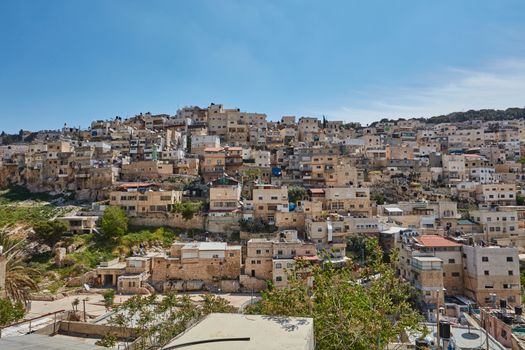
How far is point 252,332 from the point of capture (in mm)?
8484

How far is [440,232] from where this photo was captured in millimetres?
37406

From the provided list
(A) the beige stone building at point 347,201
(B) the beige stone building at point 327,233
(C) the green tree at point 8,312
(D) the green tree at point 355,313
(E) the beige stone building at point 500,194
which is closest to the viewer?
(D) the green tree at point 355,313

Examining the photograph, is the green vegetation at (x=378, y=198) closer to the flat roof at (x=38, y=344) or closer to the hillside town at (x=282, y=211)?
the hillside town at (x=282, y=211)

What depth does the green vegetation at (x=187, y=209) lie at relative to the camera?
137 ft

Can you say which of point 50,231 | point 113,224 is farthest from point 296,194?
point 50,231

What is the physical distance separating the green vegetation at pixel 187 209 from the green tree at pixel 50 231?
10618 mm

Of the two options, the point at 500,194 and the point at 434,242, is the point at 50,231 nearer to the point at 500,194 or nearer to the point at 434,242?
the point at 434,242

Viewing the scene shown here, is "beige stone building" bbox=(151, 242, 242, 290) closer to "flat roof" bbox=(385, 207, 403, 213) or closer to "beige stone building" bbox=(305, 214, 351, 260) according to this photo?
"beige stone building" bbox=(305, 214, 351, 260)

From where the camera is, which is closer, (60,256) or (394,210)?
(60,256)

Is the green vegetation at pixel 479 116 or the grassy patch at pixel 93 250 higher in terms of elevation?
the green vegetation at pixel 479 116

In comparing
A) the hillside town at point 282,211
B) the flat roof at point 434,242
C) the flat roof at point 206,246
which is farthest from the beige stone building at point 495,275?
the flat roof at point 206,246

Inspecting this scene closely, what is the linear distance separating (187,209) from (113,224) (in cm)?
717

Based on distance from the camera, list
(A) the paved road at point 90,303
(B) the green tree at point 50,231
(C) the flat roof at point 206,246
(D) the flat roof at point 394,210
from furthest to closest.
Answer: (D) the flat roof at point 394,210, (B) the green tree at point 50,231, (C) the flat roof at point 206,246, (A) the paved road at point 90,303

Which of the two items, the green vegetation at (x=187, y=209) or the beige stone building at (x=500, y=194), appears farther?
the beige stone building at (x=500, y=194)
